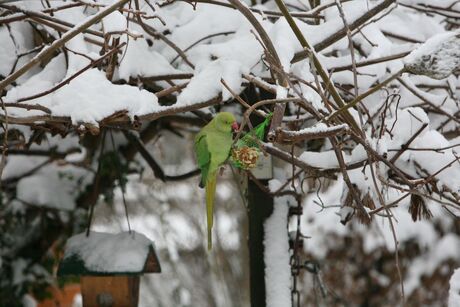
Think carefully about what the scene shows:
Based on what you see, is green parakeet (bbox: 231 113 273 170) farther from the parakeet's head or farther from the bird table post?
the bird table post

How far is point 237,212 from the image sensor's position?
366 inches

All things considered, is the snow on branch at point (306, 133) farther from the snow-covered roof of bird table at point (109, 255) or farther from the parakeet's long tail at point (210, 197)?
the snow-covered roof of bird table at point (109, 255)

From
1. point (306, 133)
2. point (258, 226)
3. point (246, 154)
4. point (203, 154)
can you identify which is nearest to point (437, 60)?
point (306, 133)

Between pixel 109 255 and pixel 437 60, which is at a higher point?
pixel 437 60

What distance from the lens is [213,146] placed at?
1.89 m

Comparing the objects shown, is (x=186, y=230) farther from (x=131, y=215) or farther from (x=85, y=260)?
(x=85, y=260)

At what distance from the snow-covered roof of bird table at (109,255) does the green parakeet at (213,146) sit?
3.96ft

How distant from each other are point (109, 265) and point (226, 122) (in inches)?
56.1

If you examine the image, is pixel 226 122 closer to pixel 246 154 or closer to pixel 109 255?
pixel 246 154

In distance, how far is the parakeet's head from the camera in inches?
73.0

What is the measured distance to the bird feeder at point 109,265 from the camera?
3068 mm

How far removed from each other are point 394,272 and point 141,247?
13.9 ft

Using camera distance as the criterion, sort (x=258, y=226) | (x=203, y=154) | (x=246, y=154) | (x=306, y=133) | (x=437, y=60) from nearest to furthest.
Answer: (x=437, y=60)
(x=306, y=133)
(x=246, y=154)
(x=203, y=154)
(x=258, y=226)

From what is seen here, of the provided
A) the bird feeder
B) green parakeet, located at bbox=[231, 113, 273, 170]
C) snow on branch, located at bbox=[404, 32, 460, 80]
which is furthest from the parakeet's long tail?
the bird feeder
